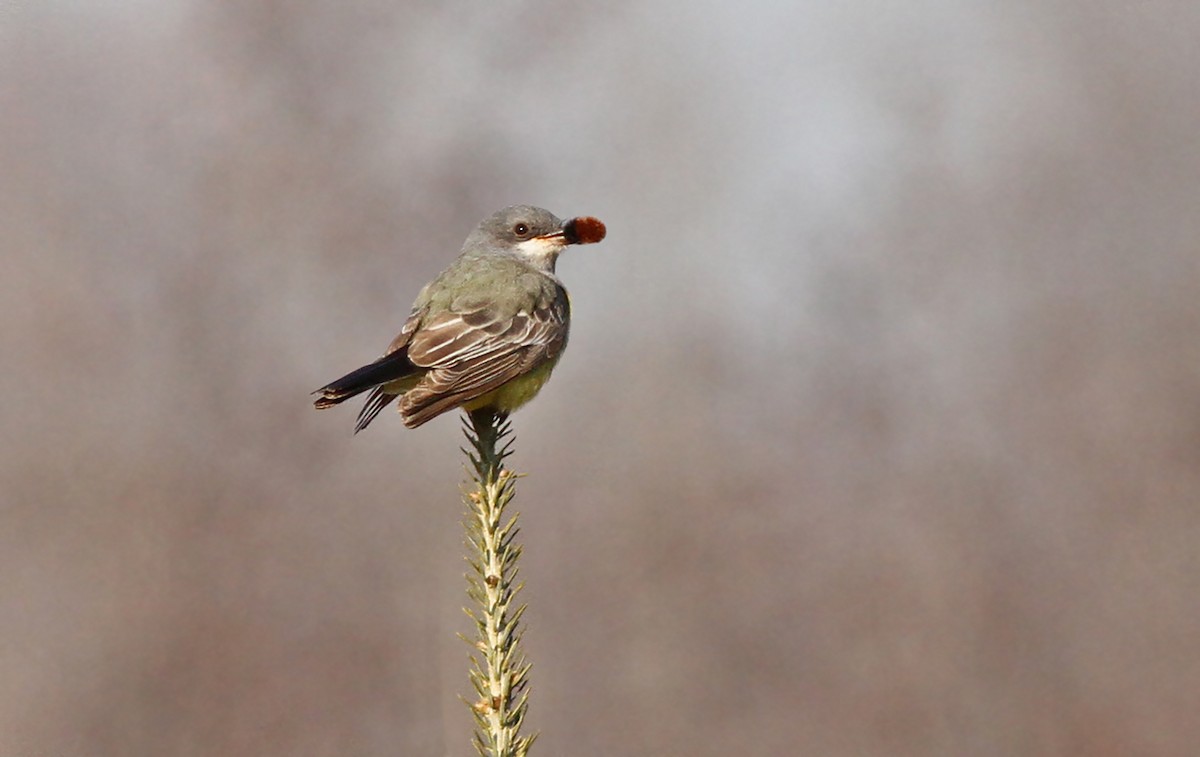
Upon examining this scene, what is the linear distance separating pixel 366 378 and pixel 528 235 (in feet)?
5.74

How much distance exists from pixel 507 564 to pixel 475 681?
324mm

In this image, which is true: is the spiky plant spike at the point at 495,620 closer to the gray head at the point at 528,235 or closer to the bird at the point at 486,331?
the bird at the point at 486,331

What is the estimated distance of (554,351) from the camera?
433cm

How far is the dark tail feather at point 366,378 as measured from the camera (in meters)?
3.31

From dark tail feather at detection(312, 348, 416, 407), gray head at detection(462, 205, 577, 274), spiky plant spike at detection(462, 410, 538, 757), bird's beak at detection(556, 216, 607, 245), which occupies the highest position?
gray head at detection(462, 205, 577, 274)

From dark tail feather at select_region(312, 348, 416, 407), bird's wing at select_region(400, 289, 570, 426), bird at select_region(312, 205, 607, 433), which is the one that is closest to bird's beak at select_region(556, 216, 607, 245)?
bird at select_region(312, 205, 607, 433)

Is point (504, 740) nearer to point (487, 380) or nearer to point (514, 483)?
point (514, 483)

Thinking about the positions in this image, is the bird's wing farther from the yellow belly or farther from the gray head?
the gray head

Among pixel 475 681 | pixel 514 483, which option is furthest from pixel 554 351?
pixel 475 681

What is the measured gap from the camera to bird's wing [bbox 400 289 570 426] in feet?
11.7

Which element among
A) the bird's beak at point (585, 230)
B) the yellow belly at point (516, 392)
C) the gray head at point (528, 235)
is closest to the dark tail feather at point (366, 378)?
the yellow belly at point (516, 392)

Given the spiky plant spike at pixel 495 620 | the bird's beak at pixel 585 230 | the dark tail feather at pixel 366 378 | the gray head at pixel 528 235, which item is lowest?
the spiky plant spike at pixel 495 620

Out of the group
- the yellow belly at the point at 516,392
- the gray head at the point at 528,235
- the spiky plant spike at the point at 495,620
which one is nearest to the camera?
the spiky plant spike at the point at 495,620

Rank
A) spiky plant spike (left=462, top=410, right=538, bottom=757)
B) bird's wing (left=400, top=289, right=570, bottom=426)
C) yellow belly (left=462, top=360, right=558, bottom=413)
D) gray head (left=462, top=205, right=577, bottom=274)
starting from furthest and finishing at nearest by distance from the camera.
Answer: gray head (left=462, top=205, right=577, bottom=274) → yellow belly (left=462, top=360, right=558, bottom=413) → bird's wing (left=400, top=289, right=570, bottom=426) → spiky plant spike (left=462, top=410, right=538, bottom=757)
